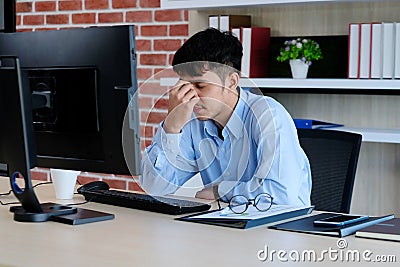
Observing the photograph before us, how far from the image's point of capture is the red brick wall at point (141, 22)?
12.7ft

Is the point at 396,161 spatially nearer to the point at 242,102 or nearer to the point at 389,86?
the point at 389,86

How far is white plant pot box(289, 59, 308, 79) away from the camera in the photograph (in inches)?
128

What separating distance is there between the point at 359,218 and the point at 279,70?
1.57m

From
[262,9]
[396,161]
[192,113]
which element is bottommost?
[396,161]

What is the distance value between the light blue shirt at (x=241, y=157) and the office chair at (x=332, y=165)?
4.5 inches

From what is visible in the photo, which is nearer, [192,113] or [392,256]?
[392,256]

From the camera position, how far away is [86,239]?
69.9 inches

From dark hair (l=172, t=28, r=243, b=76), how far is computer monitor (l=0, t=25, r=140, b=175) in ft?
0.90

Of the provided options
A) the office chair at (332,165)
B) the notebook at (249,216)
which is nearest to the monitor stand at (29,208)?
the notebook at (249,216)

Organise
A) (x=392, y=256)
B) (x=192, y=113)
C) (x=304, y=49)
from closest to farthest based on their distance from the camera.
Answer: (x=392, y=256) → (x=192, y=113) → (x=304, y=49)

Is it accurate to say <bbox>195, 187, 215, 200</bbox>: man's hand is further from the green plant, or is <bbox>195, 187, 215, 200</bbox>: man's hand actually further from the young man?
the green plant

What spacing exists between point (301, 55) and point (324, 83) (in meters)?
0.19

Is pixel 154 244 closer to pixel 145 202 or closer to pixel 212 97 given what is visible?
pixel 145 202

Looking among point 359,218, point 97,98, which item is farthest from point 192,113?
point 359,218
